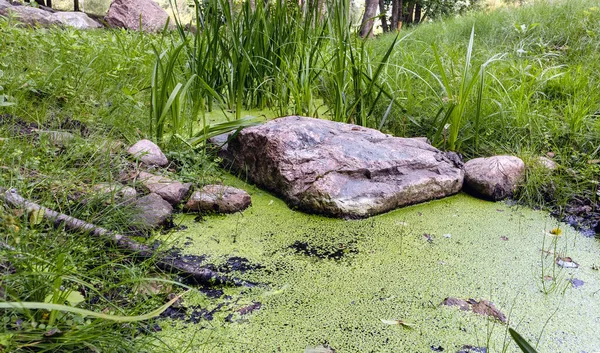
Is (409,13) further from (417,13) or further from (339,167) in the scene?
(339,167)

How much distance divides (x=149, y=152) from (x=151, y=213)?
1.57ft

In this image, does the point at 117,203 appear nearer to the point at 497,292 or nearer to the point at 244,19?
the point at 497,292

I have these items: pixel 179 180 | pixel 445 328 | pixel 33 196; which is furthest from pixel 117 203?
pixel 445 328

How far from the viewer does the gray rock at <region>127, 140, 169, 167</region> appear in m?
1.97

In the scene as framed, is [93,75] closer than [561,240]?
No

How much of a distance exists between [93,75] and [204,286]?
6.27 ft

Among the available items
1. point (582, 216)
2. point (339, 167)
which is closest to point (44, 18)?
point (339, 167)

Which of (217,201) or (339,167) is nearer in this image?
(217,201)

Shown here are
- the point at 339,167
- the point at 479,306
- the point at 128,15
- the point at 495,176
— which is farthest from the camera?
the point at 128,15

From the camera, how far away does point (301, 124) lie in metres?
2.13

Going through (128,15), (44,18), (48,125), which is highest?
(128,15)

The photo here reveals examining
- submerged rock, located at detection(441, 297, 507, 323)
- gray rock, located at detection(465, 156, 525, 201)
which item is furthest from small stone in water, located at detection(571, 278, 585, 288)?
gray rock, located at detection(465, 156, 525, 201)

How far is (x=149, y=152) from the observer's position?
1.98 m

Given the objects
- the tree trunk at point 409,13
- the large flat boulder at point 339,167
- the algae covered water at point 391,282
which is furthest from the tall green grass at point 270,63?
the tree trunk at point 409,13
